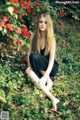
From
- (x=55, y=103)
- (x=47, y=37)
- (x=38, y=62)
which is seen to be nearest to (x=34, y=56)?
(x=38, y=62)

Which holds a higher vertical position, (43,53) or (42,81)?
(43,53)

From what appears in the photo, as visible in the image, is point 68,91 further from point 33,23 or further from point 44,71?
point 33,23

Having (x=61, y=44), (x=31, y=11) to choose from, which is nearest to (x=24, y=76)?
(x=31, y=11)

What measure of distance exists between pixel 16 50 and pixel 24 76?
0.58m

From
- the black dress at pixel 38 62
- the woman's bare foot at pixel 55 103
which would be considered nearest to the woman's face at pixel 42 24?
the black dress at pixel 38 62

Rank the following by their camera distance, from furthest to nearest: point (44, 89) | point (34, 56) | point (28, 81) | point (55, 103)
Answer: point (28, 81)
point (34, 56)
point (44, 89)
point (55, 103)

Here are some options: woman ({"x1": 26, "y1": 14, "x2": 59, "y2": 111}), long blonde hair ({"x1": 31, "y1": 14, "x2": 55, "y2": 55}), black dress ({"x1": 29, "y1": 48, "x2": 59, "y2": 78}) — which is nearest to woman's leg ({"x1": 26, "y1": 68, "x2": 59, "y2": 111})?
woman ({"x1": 26, "y1": 14, "x2": 59, "y2": 111})

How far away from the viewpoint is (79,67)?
6.93 metres

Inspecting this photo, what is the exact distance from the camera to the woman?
5.84m

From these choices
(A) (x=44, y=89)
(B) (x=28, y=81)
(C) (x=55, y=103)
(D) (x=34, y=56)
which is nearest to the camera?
(C) (x=55, y=103)

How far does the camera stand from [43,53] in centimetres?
603

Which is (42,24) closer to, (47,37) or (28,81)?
(47,37)

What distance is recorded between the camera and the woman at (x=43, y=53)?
5.84 m

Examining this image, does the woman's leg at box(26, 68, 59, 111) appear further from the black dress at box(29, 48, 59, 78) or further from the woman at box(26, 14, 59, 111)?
the black dress at box(29, 48, 59, 78)
